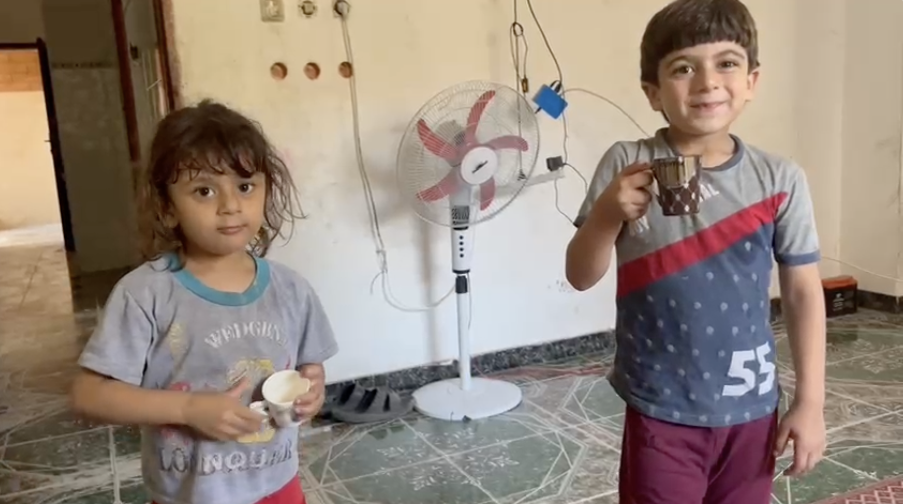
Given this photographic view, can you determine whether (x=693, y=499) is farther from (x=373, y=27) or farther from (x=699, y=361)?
(x=373, y=27)

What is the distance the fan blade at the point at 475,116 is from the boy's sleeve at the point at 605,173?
127 cm

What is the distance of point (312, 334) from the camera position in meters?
1.17

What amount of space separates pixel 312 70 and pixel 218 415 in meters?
1.79

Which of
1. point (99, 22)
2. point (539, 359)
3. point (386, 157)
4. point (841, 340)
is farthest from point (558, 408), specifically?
point (99, 22)

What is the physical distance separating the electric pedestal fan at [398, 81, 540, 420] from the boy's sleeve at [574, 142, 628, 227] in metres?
1.25

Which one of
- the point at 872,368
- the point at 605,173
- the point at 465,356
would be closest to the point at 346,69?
the point at 465,356

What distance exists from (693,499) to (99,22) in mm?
6138

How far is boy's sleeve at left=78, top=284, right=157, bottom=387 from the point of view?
1013mm

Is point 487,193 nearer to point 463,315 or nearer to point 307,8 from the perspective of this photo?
point 463,315

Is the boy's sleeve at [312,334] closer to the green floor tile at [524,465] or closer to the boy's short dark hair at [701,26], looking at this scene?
the boy's short dark hair at [701,26]

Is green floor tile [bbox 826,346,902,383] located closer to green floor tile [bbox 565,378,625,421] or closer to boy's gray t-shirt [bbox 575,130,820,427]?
green floor tile [bbox 565,378,625,421]

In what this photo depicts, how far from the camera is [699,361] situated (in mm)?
1161

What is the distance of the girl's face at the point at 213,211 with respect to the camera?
3.55ft

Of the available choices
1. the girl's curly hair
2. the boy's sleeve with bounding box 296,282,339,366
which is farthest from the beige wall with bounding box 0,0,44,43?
the boy's sleeve with bounding box 296,282,339,366
